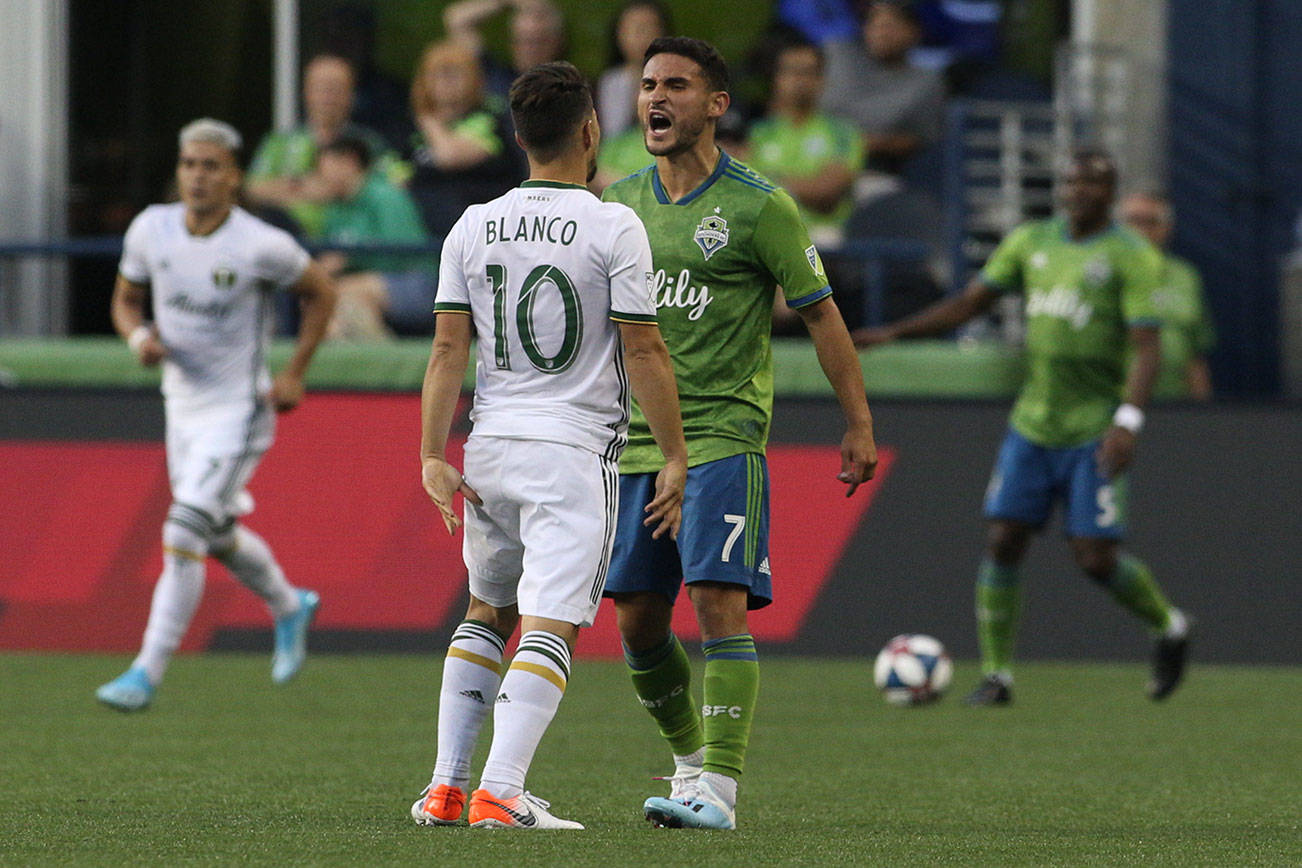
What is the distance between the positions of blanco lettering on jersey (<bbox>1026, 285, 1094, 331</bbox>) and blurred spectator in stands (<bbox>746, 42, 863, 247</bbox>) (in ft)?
11.7

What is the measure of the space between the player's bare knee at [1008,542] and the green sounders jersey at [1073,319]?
0.41 m

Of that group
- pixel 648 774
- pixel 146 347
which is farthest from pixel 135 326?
pixel 648 774

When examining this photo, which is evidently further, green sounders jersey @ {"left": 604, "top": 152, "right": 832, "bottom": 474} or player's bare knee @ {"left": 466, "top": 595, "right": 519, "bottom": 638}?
green sounders jersey @ {"left": 604, "top": 152, "right": 832, "bottom": 474}

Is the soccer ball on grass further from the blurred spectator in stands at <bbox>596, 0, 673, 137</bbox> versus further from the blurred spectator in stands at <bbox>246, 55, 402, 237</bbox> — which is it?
the blurred spectator in stands at <bbox>246, 55, 402, 237</bbox>

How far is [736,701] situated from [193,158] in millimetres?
4617

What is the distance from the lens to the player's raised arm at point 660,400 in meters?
5.07

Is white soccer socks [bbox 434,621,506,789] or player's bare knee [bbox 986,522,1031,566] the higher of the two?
white soccer socks [bbox 434,621,506,789]

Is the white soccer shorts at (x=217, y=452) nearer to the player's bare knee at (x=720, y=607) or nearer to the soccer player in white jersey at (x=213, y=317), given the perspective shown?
the soccer player in white jersey at (x=213, y=317)

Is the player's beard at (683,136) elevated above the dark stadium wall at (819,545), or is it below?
above

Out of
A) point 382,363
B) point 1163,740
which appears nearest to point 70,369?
point 382,363

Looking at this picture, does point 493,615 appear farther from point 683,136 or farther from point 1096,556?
point 1096,556

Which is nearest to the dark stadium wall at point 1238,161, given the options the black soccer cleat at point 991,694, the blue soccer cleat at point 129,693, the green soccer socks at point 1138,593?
the green soccer socks at point 1138,593

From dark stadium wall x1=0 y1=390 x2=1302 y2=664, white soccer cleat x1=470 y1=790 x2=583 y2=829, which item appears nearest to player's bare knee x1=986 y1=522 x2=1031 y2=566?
dark stadium wall x1=0 y1=390 x2=1302 y2=664

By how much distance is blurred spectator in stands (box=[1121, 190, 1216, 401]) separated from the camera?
41.6ft
